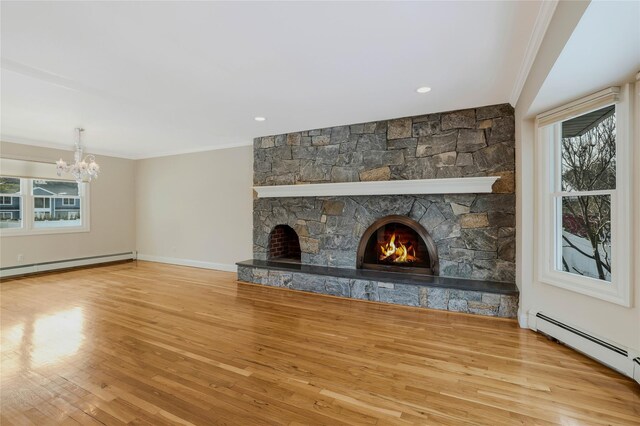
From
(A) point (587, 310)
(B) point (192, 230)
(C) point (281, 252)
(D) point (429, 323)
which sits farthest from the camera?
(B) point (192, 230)

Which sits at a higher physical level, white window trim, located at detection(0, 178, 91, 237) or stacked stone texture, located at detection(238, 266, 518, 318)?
white window trim, located at detection(0, 178, 91, 237)

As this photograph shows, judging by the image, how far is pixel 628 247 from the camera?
2.00 metres

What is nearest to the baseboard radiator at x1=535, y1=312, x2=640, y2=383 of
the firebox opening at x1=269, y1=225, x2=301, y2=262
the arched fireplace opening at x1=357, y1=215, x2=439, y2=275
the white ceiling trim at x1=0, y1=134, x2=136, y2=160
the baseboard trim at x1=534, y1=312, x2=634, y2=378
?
the baseboard trim at x1=534, y1=312, x2=634, y2=378

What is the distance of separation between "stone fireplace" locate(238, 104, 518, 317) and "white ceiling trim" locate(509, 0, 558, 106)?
2.62 feet

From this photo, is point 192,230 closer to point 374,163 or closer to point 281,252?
point 281,252

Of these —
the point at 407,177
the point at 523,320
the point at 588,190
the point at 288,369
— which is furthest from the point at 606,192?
the point at 288,369

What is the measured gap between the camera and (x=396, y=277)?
12.0 ft

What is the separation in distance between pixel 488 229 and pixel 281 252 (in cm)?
328

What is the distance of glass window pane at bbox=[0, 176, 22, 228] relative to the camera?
4.96 meters

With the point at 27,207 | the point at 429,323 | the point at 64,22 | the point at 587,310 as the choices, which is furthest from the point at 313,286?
the point at 27,207

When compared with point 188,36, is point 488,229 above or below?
below

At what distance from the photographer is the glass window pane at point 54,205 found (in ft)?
17.6

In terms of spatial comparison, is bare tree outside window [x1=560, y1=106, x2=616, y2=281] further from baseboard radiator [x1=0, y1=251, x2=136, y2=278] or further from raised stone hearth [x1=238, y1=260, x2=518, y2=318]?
baseboard radiator [x1=0, y1=251, x2=136, y2=278]

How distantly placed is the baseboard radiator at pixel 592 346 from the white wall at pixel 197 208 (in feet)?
14.1
